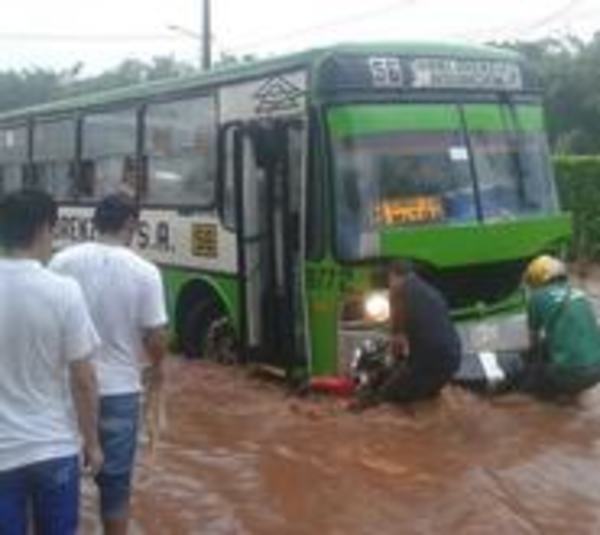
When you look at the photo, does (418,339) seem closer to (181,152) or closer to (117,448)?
(181,152)

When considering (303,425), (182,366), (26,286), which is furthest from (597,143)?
(26,286)

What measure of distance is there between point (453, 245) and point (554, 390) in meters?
1.37

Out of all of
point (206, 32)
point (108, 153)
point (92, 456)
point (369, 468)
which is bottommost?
point (369, 468)

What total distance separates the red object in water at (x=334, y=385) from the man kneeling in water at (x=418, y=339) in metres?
0.50

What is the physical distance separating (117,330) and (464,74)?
6.26 m

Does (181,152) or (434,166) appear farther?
(181,152)

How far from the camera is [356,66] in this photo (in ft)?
37.6

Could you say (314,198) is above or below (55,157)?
below

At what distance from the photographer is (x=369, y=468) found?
9.53 m

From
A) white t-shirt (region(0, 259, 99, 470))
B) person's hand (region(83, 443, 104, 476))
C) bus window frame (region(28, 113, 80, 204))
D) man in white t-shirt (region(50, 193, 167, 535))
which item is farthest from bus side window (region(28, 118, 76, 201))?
white t-shirt (region(0, 259, 99, 470))

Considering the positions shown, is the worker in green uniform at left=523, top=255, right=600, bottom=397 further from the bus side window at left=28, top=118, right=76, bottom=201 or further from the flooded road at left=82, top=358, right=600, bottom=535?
the bus side window at left=28, top=118, right=76, bottom=201

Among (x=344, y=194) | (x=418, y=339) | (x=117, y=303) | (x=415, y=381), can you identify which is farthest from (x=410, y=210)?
(x=117, y=303)

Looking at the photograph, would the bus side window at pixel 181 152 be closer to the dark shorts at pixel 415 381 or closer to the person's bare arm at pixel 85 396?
the dark shorts at pixel 415 381

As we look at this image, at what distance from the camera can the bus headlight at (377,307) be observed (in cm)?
1123
